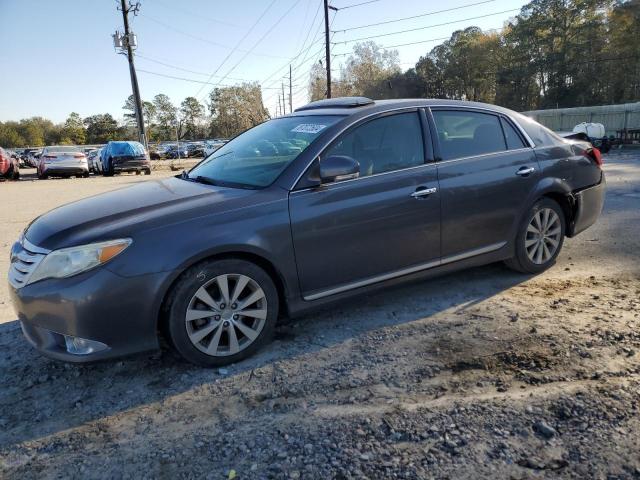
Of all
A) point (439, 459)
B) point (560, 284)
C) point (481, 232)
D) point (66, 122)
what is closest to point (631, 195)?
point (560, 284)

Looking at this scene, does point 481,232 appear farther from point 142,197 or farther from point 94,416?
point 94,416

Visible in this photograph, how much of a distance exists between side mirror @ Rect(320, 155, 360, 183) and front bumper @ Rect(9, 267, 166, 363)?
129cm

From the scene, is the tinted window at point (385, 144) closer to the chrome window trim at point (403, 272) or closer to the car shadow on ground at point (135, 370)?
the chrome window trim at point (403, 272)

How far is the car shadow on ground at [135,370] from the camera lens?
8.83 ft

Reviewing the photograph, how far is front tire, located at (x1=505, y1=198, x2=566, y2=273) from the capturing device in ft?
14.4

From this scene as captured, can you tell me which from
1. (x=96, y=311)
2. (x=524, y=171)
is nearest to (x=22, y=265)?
(x=96, y=311)

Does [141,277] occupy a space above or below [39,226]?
below

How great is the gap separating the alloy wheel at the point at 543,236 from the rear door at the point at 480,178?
25 cm

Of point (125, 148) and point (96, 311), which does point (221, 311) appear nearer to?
point (96, 311)

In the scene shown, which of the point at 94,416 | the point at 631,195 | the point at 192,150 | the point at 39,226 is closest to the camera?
the point at 94,416

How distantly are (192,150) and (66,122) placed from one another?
7198cm

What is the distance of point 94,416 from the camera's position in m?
2.66

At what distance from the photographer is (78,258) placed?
9.07 feet

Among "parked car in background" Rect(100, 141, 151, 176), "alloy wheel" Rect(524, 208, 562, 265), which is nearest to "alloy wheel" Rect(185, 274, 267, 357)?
"alloy wheel" Rect(524, 208, 562, 265)
